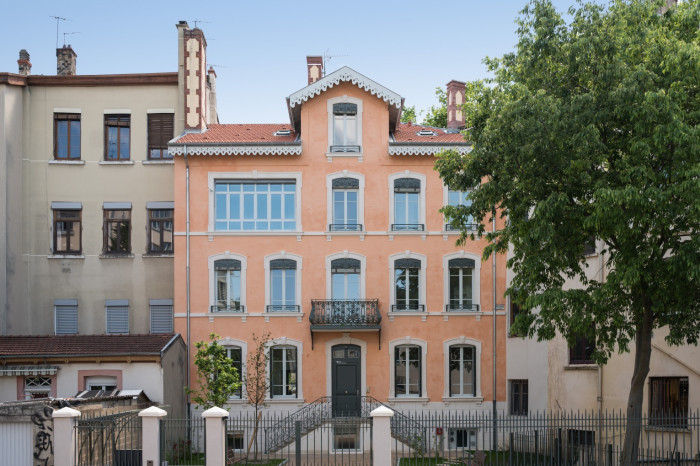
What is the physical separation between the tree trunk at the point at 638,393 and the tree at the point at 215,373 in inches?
500

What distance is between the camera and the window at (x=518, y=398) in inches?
1180

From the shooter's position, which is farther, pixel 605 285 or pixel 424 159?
pixel 424 159

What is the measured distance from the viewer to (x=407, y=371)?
100 ft

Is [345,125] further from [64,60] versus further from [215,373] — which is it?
[64,60]

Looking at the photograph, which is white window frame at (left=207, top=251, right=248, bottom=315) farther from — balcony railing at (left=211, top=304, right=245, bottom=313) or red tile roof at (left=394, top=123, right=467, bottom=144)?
red tile roof at (left=394, top=123, right=467, bottom=144)

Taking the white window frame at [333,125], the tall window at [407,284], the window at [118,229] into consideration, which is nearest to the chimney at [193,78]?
the window at [118,229]

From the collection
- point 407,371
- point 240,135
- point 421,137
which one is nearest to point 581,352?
point 407,371

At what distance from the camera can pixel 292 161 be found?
30.7 meters

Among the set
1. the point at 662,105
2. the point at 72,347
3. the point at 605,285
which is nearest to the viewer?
the point at 662,105

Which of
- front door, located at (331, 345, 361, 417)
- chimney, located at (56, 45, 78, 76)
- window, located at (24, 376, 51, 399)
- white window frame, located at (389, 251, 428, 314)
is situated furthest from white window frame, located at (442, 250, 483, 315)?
chimney, located at (56, 45, 78, 76)

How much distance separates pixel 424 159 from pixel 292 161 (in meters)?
4.82

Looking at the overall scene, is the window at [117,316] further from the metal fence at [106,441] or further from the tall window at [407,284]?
the metal fence at [106,441]

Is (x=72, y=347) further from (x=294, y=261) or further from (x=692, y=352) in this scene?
(x=692, y=352)

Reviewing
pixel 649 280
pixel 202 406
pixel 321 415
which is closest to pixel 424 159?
pixel 321 415
